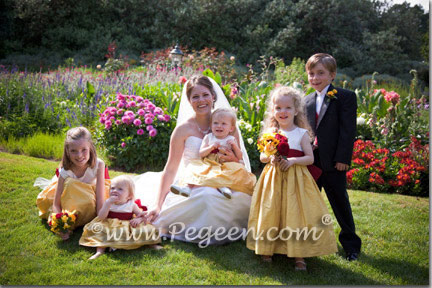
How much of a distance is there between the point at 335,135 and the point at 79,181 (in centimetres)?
245

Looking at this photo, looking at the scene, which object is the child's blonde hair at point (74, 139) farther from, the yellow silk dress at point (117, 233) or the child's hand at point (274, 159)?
the child's hand at point (274, 159)

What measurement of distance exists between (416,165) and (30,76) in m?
8.16

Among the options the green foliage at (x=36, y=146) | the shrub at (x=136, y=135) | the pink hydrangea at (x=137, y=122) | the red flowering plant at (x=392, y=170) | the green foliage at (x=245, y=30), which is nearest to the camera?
the red flowering plant at (x=392, y=170)

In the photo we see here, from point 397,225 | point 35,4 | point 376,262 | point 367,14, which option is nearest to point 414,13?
point 367,14

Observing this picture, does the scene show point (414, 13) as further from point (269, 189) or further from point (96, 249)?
point (96, 249)

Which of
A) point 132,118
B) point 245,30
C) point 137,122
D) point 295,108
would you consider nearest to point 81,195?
point 295,108

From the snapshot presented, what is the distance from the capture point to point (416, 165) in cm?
504

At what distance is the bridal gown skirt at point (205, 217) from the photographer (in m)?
3.22

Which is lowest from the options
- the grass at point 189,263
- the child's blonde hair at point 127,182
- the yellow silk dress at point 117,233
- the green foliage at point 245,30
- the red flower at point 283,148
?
the grass at point 189,263

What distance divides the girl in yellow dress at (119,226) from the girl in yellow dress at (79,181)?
0.74 feet

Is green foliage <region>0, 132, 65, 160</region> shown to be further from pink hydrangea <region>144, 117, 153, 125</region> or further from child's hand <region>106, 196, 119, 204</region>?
child's hand <region>106, 196, 119, 204</region>

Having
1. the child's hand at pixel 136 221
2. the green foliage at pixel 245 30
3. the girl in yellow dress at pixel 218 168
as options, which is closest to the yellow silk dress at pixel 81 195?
the child's hand at pixel 136 221

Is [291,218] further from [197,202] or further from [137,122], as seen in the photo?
[137,122]

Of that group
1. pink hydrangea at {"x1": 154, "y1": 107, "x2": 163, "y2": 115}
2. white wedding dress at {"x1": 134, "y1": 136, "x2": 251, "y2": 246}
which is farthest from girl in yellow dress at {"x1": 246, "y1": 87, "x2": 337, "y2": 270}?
pink hydrangea at {"x1": 154, "y1": 107, "x2": 163, "y2": 115}
